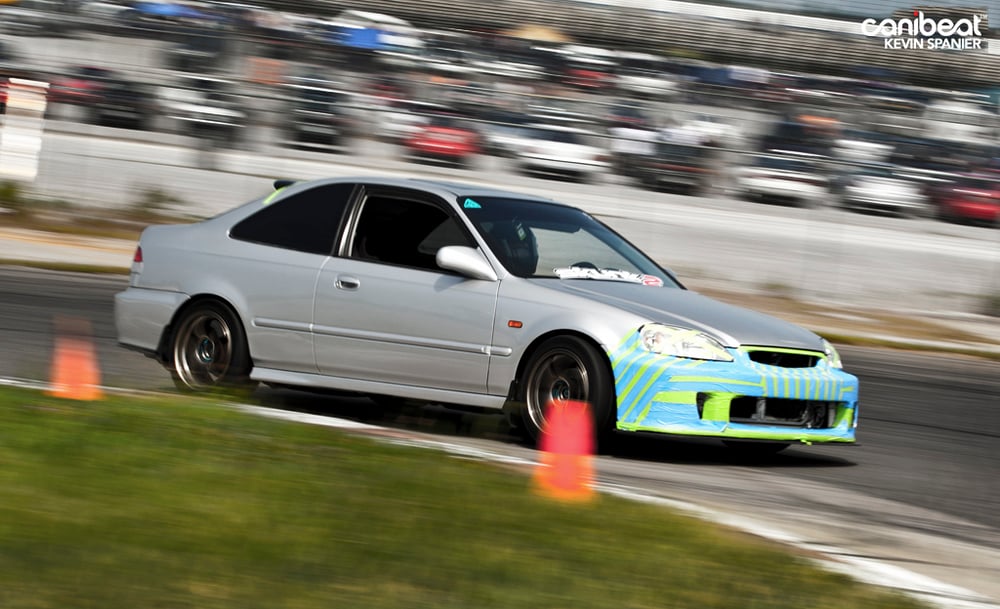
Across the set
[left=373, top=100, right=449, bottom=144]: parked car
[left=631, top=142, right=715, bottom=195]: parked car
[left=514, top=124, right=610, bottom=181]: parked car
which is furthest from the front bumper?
[left=373, top=100, right=449, bottom=144]: parked car

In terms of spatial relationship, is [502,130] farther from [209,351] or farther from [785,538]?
[785,538]

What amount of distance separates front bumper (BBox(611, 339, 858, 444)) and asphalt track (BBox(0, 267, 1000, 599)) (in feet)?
0.73

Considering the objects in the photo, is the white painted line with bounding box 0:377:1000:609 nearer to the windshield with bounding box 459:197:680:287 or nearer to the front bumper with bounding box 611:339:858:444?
the front bumper with bounding box 611:339:858:444

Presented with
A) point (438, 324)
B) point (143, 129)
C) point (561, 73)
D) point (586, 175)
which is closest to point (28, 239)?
point (143, 129)

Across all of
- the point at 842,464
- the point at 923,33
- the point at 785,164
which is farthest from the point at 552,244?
the point at 923,33

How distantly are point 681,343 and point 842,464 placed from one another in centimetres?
141

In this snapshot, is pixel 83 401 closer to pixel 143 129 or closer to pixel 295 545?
pixel 295 545

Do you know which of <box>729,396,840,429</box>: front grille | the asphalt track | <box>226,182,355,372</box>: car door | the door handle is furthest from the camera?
<box>226,182,355,372</box>: car door

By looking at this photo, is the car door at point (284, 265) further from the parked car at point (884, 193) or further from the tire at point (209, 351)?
the parked car at point (884, 193)

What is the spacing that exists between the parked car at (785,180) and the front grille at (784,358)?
42.6 ft

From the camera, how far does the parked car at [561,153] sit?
68.7ft

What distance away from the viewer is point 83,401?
6637 mm

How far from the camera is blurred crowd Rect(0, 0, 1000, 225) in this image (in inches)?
811

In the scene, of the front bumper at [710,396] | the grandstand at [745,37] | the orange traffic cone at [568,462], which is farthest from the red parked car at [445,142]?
the orange traffic cone at [568,462]
